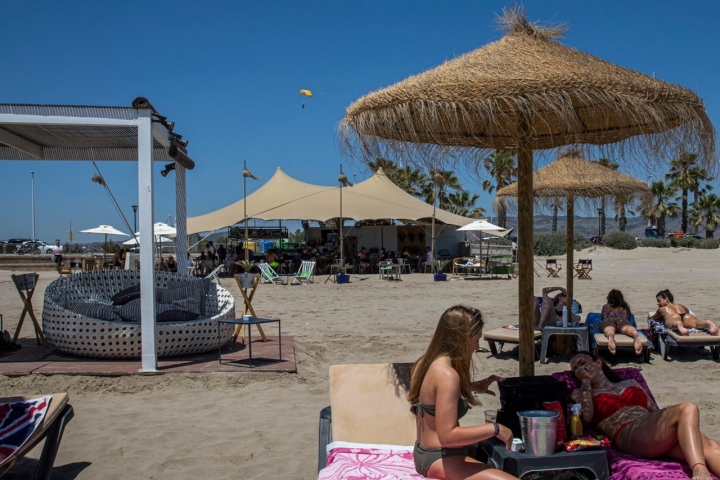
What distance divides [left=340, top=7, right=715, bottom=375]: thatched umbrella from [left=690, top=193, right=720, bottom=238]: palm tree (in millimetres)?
46050

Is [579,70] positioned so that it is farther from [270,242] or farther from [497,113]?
[270,242]

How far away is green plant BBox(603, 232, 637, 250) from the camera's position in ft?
109

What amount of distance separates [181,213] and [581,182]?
498 cm

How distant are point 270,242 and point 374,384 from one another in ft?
97.4

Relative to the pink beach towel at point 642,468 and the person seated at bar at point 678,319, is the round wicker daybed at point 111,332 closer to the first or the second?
the pink beach towel at point 642,468

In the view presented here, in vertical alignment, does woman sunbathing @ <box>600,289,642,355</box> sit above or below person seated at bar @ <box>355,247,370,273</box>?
below

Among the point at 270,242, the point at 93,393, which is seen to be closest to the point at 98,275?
the point at 93,393

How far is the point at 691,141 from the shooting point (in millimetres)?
3174

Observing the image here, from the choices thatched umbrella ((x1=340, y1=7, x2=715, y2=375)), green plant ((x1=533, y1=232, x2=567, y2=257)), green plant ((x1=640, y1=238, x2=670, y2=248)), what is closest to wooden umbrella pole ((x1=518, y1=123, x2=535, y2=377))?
thatched umbrella ((x1=340, y1=7, x2=715, y2=375))

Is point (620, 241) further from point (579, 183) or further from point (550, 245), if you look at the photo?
point (579, 183)

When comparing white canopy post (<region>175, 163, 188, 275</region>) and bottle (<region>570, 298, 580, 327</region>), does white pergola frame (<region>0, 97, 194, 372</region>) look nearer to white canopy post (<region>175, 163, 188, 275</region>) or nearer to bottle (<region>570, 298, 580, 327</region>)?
white canopy post (<region>175, 163, 188, 275</region>)

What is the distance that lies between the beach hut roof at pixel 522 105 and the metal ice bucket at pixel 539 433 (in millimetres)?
1364

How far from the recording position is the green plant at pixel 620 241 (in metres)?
33.3

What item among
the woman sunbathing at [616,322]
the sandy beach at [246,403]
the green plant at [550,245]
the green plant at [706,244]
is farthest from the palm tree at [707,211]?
the woman sunbathing at [616,322]
